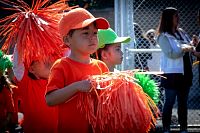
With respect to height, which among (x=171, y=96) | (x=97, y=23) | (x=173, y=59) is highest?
(x=97, y=23)

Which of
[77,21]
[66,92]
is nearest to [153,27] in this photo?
[77,21]

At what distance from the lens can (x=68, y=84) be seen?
2439mm

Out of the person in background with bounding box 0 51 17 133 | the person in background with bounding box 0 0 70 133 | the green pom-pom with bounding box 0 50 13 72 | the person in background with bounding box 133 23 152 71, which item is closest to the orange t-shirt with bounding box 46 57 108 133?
the person in background with bounding box 0 0 70 133

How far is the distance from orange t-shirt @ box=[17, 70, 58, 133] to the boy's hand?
0.95 meters

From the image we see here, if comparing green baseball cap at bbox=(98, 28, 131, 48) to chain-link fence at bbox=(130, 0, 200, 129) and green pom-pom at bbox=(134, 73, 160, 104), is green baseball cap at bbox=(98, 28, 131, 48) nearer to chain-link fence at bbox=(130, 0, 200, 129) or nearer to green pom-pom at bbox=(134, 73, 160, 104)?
green pom-pom at bbox=(134, 73, 160, 104)

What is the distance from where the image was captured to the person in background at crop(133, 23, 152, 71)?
21.5 feet

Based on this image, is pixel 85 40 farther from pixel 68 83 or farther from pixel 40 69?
pixel 40 69

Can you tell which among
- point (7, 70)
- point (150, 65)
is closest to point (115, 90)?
point (7, 70)

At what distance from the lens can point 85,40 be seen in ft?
8.08

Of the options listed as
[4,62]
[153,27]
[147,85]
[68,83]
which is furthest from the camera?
[153,27]

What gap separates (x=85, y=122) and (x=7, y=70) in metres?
2.01

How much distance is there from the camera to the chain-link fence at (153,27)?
6.50 meters

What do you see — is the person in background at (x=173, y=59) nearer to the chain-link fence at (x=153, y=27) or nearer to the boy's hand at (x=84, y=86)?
the chain-link fence at (x=153, y=27)

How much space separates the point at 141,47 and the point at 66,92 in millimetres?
4574
